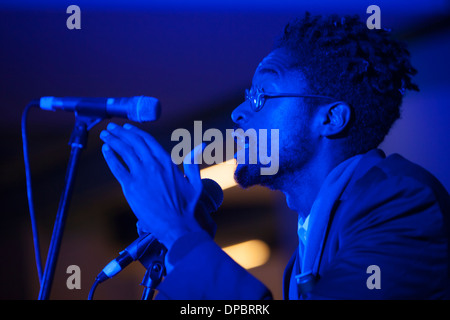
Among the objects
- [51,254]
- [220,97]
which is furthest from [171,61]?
[51,254]

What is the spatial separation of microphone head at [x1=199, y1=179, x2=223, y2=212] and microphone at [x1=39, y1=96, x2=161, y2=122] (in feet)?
1.04

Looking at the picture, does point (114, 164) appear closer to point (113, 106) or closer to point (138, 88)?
point (113, 106)

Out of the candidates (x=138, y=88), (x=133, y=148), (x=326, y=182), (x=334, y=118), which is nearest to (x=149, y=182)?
(x=133, y=148)

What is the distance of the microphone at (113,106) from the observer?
1.08 metres

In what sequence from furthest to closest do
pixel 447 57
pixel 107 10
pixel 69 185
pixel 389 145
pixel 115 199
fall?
pixel 115 199 < pixel 389 145 < pixel 447 57 < pixel 107 10 < pixel 69 185

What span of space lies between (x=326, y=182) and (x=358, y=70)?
1.41 feet

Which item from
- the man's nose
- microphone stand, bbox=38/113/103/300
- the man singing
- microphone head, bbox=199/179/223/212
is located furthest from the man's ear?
microphone stand, bbox=38/113/103/300

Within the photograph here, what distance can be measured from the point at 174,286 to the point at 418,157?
7.86ft

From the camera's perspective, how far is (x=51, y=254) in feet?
3.55

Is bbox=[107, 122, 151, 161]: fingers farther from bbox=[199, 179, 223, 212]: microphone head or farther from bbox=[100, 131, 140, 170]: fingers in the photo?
bbox=[199, 179, 223, 212]: microphone head

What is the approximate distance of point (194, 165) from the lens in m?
1.11

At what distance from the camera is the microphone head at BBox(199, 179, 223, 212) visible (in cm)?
130

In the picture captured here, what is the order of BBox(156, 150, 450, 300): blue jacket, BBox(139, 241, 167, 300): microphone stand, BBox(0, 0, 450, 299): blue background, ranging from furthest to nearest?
1. BBox(0, 0, 450, 299): blue background
2. BBox(139, 241, 167, 300): microphone stand
3. BBox(156, 150, 450, 300): blue jacket

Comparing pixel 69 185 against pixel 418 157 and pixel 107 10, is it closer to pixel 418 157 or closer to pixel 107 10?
pixel 107 10
